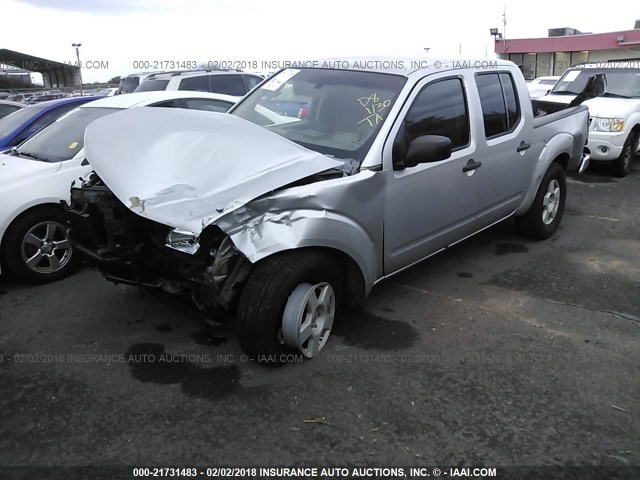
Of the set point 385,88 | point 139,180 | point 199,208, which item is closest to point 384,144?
point 385,88

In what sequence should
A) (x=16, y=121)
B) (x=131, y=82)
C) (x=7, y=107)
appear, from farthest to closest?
1. (x=131, y=82)
2. (x=7, y=107)
3. (x=16, y=121)

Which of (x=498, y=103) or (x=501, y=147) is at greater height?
(x=498, y=103)

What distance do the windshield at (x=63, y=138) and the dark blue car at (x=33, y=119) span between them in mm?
1541

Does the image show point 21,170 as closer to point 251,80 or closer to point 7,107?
point 7,107

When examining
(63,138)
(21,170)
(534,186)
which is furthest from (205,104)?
(534,186)

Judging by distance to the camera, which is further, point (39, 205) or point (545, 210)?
point (545, 210)

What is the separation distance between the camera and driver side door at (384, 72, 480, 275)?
143 inches

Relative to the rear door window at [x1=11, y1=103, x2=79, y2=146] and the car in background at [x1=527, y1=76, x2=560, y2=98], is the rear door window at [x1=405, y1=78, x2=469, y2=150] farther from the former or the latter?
the car in background at [x1=527, y1=76, x2=560, y2=98]

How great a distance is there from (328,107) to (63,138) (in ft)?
9.84

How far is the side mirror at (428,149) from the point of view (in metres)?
3.45

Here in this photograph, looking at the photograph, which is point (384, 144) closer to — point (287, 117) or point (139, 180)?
point (287, 117)

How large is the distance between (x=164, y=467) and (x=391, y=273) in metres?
2.06

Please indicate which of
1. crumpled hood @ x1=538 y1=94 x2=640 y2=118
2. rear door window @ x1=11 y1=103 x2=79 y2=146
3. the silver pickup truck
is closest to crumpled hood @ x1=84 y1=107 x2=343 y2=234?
the silver pickup truck

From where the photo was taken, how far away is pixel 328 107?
12.9 feet
